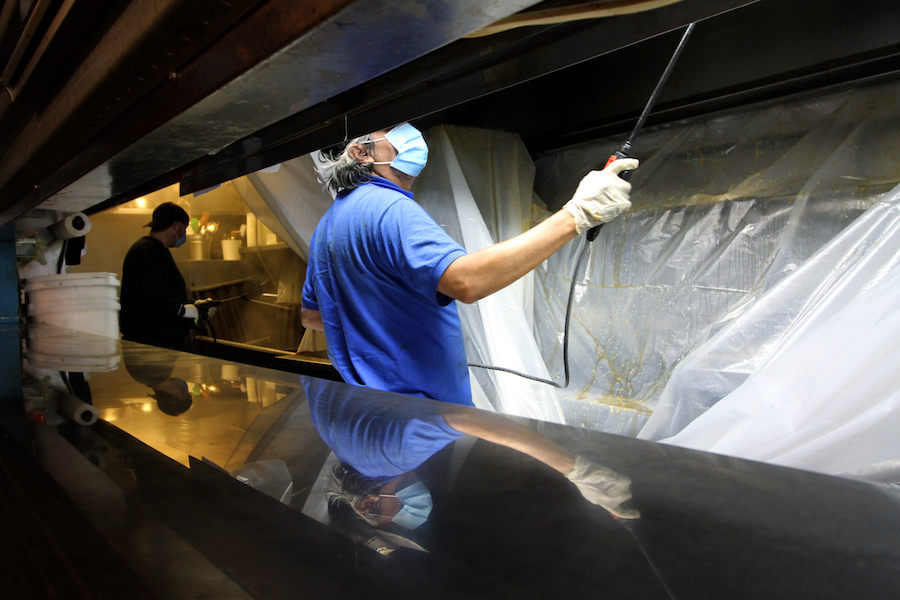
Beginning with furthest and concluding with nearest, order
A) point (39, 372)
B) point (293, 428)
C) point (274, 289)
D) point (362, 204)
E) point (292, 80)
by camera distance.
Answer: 1. point (274, 289)
2. point (362, 204)
3. point (39, 372)
4. point (293, 428)
5. point (292, 80)

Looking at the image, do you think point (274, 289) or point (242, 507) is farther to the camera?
point (274, 289)

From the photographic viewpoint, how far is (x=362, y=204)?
1264mm

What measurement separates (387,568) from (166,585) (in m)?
0.11

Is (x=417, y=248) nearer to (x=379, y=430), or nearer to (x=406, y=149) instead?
(x=406, y=149)

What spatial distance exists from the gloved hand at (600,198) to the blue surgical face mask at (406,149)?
1.32 feet

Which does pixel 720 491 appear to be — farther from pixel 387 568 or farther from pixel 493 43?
pixel 493 43

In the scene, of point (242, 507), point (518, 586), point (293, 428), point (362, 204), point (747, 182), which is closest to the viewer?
point (518, 586)

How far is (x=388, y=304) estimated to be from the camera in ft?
4.12

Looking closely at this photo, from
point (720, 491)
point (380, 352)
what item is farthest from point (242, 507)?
point (380, 352)

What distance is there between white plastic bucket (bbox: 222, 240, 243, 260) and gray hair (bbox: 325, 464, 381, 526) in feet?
15.5

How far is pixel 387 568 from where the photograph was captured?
1.01 feet

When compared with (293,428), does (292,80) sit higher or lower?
higher

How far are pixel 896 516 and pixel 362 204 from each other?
1.08 metres

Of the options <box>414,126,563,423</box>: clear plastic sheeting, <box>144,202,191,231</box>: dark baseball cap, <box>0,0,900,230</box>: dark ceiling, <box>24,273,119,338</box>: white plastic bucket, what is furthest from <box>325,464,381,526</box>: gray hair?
<box>144,202,191,231</box>: dark baseball cap
